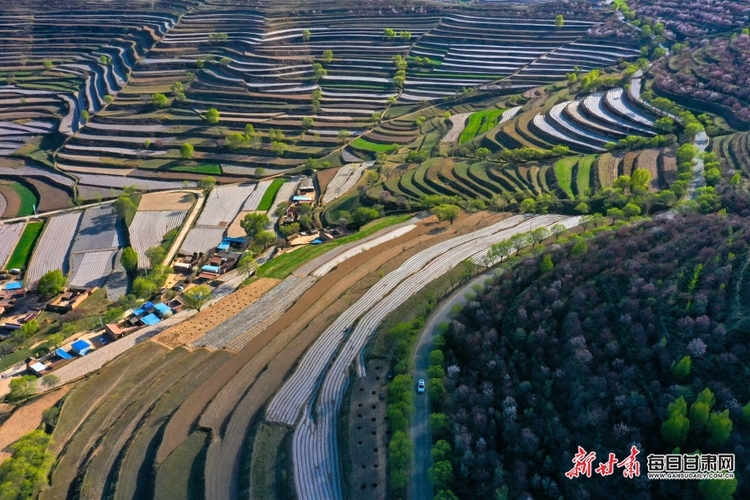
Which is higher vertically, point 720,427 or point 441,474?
point 720,427

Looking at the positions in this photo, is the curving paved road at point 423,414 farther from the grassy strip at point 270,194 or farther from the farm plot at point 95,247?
the grassy strip at point 270,194

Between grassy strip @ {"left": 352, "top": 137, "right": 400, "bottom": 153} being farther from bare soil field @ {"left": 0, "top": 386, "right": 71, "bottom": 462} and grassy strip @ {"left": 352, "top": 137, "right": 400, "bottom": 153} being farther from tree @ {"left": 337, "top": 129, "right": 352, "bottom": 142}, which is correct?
bare soil field @ {"left": 0, "top": 386, "right": 71, "bottom": 462}

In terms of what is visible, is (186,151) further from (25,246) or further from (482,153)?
(482,153)

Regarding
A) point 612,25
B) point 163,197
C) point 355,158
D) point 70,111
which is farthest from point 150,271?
point 612,25

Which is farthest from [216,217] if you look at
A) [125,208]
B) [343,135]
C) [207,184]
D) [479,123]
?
[479,123]

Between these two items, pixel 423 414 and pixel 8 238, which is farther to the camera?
pixel 8 238

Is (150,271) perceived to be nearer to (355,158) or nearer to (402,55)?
(355,158)
